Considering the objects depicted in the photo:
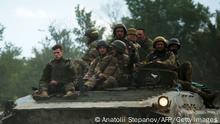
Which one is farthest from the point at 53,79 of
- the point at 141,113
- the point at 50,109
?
the point at 141,113

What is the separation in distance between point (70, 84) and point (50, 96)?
0.45 meters

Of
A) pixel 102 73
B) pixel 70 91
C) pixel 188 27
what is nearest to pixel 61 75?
pixel 70 91

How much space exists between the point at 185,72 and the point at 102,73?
5.48ft

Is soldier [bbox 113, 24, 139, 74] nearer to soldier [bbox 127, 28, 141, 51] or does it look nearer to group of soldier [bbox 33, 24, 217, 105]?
group of soldier [bbox 33, 24, 217, 105]

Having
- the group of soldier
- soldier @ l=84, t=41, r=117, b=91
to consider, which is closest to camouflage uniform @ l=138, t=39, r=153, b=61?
the group of soldier

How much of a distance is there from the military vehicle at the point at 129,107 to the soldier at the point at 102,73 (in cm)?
36

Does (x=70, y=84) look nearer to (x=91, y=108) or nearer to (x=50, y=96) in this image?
(x=50, y=96)

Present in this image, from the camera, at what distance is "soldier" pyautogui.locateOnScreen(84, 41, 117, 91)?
403 inches

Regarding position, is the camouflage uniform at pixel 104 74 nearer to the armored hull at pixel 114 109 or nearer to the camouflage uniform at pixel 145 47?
the armored hull at pixel 114 109

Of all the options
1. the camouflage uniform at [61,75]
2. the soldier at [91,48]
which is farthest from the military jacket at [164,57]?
the soldier at [91,48]

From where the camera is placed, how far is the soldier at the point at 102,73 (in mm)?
10242

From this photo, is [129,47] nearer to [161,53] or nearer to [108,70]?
[161,53]

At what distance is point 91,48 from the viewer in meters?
13.1

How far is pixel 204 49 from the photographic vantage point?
38688 millimetres
